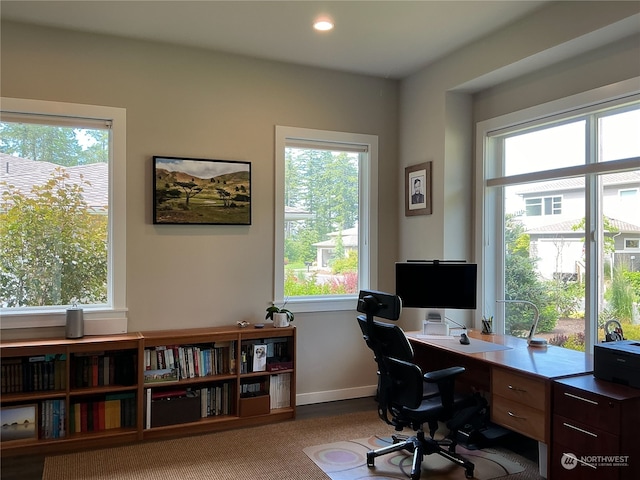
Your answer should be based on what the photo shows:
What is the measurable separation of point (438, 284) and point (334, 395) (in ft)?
4.94

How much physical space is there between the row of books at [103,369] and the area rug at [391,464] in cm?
138

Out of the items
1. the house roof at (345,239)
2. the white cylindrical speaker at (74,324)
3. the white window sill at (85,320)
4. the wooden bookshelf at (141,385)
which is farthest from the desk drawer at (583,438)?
the white cylindrical speaker at (74,324)

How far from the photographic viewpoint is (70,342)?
3334 millimetres

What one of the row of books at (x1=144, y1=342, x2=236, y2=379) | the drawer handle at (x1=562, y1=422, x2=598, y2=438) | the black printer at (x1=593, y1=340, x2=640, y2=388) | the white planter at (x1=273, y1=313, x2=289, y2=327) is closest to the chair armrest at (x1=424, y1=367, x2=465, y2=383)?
the drawer handle at (x1=562, y1=422, x2=598, y2=438)

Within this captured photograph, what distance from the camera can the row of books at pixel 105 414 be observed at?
11.1ft

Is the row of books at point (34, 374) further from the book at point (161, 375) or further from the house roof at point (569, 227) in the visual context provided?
the house roof at point (569, 227)

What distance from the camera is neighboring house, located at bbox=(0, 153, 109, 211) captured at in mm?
3520

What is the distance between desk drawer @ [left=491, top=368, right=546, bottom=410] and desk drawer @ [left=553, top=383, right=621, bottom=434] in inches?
3.9

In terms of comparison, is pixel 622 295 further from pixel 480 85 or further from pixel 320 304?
pixel 320 304

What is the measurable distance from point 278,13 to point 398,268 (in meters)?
1.99

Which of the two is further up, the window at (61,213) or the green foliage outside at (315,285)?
the window at (61,213)

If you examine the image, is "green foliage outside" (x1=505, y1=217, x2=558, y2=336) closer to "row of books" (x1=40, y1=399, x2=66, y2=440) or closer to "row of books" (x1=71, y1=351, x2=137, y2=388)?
"row of books" (x1=71, y1=351, x2=137, y2=388)

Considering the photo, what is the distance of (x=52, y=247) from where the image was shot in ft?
11.9

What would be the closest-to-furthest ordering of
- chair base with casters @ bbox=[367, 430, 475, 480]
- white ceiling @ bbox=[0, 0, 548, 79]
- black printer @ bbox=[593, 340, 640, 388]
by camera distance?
1. black printer @ bbox=[593, 340, 640, 388]
2. chair base with casters @ bbox=[367, 430, 475, 480]
3. white ceiling @ bbox=[0, 0, 548, 79]
